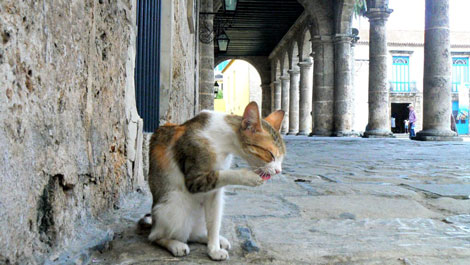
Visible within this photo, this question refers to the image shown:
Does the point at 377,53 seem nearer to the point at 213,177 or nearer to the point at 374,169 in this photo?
the point at 374,169

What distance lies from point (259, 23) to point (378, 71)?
8582 mm

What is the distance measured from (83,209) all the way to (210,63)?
401 inches

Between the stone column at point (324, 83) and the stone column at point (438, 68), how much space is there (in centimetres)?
490

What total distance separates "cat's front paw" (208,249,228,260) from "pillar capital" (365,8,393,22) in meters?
11.5

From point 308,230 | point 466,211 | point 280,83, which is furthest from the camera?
point 280,83

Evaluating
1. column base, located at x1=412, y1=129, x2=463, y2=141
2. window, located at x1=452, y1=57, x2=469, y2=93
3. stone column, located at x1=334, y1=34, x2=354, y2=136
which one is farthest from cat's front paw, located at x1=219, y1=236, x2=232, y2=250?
window, located at x1=452, y1=57, x2=469, y2=93

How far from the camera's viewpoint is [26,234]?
109 cm

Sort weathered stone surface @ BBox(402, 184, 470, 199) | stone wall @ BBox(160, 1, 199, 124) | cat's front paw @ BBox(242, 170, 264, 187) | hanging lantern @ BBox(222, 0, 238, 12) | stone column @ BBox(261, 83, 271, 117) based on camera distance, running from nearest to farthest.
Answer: cat's front paw @ BBox(242, 170, 264, 187) < weathered stone surface @ BBox(402, 184, 470, 199) < stone wall @ BBox(160, 1, 199, 124) < hanging lantern @ BBox(222, 0, 238, 12) < stone column @ BBox(261, 83, 271, 117)

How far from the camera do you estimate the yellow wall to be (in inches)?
1253

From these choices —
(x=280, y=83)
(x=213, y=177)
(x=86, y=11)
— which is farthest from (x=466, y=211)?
(x=280, y=83)

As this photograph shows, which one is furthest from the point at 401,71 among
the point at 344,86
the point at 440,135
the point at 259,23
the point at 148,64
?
the point at 148,64

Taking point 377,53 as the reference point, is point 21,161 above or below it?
below

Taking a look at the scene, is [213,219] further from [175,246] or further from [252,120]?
[252,120]

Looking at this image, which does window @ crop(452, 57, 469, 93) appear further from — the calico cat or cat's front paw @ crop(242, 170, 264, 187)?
cat's front paw @ crop(242, 170, 264, 187)
